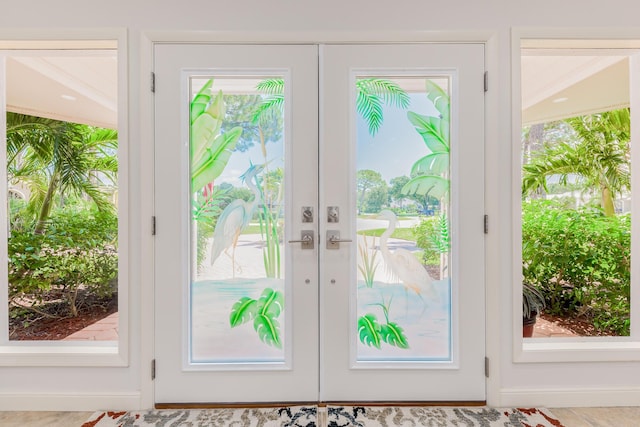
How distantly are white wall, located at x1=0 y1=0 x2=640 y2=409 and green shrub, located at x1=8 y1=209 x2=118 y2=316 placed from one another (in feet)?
1.56

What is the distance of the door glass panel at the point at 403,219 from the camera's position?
70.1 inches

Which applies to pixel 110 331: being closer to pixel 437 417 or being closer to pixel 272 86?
pixel 272 86

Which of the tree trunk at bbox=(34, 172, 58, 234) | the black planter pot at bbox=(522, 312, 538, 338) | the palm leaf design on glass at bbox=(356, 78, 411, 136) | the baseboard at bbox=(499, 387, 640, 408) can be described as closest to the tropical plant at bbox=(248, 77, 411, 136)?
the palm leaf design on glass at bbox=(356, 78, 411, 136)

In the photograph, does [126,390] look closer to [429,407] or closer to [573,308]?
[429,407]

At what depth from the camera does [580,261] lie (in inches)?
89.9

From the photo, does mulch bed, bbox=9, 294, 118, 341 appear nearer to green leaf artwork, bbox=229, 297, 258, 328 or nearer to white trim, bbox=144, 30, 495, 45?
green leaf artwork, bbox=229, 297, 258, 328

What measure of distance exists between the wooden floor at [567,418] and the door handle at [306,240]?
1478mm

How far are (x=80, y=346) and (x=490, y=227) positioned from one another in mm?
2425

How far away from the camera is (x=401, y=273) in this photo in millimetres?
1812

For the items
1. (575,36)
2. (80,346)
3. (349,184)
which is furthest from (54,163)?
(575,36)

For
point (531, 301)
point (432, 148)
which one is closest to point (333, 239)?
point (432, 148)

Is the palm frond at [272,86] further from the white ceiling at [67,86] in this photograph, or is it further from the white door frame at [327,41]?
the white ceiling at [67,86]

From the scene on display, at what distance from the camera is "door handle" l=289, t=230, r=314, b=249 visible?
5.82 feet

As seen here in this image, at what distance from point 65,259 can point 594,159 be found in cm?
369
